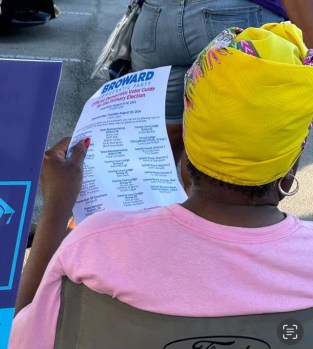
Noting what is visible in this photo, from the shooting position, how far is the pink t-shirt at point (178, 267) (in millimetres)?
1437

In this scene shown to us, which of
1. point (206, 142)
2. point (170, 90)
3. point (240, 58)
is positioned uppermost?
point (240, 58)

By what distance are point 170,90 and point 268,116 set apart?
1540 millimetres

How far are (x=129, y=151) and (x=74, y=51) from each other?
18.6 feet

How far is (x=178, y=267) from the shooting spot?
145cm

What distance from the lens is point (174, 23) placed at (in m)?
2.81

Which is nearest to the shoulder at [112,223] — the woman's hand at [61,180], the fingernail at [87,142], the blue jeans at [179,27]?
the woman's hand at [61,180]

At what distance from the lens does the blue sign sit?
1439 millimetres

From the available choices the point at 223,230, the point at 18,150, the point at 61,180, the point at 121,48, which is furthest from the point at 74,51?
the point at 223,230

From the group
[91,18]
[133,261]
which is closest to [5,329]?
[133,261]

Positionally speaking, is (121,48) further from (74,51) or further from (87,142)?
(74,51)

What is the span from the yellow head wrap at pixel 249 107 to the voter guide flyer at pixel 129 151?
34 centimetres

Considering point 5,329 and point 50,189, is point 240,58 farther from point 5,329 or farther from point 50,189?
point 5,329

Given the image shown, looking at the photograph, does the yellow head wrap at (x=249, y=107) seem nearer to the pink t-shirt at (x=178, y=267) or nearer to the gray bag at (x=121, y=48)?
the pink t-shirt at (x=178, y=267)

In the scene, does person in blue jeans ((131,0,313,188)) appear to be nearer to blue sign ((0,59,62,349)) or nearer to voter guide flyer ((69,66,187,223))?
voter guide flyer ((69,66,187,223))
